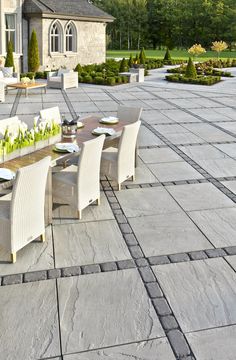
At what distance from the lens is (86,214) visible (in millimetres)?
6281

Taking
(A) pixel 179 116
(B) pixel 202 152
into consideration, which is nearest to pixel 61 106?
(A) pixel 179 116

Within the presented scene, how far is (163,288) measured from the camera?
4512mm

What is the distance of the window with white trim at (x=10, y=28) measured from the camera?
78.1ft

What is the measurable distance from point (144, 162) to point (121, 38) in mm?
58270

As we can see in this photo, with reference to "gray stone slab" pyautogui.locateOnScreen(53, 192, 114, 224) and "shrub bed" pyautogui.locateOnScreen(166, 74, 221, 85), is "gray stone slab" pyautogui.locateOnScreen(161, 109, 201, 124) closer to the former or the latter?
"gray stone slab" pyautogui.locateOnScreen(53, 192, 114, 224)

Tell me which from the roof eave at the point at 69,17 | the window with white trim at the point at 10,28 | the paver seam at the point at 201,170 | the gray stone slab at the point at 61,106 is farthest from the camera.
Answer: the roof eave at the point at 69,17

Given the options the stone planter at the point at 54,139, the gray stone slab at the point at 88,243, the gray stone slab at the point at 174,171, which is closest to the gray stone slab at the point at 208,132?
the gray stone slab at the point at 174,171

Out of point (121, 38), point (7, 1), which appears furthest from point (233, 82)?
point (121, 38)

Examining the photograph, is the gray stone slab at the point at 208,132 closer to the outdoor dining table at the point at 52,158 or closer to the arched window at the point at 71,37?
the outdoor dining table at the point at 52,158

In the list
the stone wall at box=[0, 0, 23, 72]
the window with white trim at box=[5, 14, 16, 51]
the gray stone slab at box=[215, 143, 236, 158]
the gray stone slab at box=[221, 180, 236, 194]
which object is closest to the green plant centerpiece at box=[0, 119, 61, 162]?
the gray stone slab at box=[221, 180, 236, 194]

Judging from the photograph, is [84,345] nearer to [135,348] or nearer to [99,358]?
[99,358]

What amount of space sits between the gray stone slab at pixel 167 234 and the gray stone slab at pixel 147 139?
13.9ft

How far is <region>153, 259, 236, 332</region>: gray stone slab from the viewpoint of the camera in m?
4.03

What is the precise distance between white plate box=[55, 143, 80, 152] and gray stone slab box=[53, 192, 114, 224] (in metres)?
0.85
